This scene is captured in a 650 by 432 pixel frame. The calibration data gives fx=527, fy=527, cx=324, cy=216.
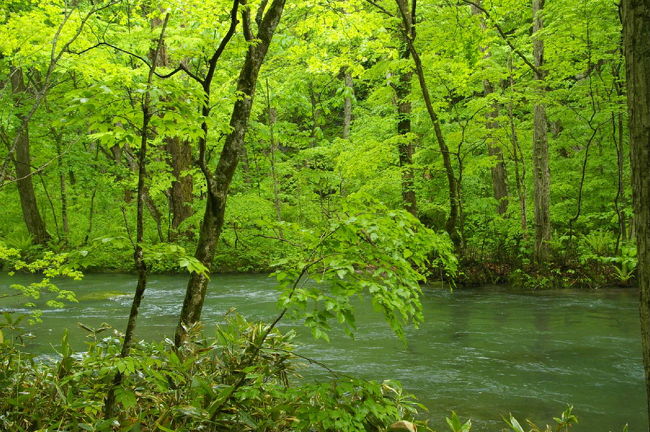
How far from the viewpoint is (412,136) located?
1085 cm

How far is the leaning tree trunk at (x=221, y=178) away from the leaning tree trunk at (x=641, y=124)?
2840 mm

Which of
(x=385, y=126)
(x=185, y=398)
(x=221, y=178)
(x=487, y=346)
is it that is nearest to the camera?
(x=185, y=398)

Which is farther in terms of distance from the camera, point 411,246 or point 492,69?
point 492,69

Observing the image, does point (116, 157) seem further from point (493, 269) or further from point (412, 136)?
point (493, 269)

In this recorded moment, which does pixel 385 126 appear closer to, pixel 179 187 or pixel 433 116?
pixel 433 116

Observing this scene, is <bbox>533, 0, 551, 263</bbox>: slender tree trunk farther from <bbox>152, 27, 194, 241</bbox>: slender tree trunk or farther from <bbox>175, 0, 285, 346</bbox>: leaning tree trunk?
<bbox>152, 27, 194, 241</bbox>: slender tree trunk

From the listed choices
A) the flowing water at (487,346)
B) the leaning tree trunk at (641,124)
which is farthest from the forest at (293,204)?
the flowing water at (487,346)

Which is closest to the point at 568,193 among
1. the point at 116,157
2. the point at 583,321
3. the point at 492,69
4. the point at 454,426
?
the point at 492,69

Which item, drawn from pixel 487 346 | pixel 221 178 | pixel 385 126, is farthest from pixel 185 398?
pixel 385 126

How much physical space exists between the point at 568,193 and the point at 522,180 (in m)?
1.80

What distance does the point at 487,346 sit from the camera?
6.64 metres

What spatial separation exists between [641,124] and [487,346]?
4.94 meters

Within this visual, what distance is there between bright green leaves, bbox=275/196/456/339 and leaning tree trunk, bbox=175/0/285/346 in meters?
1.46

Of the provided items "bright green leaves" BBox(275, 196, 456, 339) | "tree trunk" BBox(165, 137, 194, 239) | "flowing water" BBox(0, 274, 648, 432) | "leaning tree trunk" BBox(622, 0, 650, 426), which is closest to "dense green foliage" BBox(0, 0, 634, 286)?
"tree trunk" BBox(165, 137, 194, 239)
